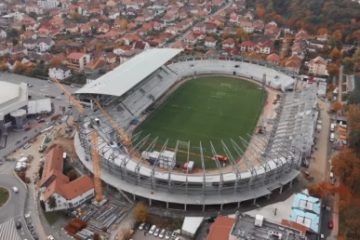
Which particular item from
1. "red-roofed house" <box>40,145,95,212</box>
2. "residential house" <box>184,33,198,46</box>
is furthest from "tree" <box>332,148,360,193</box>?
"residential house" <box>184,33,198,46</box>

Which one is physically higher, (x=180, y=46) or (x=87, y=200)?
(x=180, y=46)

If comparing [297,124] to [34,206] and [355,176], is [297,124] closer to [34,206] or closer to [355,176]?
[355,176]

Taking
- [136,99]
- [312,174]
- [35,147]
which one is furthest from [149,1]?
[312,174]

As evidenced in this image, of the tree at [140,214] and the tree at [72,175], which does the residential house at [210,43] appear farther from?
the tree at [140,214]

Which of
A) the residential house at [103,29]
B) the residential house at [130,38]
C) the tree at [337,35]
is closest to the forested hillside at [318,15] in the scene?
the tree at [337,35]

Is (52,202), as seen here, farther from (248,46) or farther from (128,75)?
(248,46)

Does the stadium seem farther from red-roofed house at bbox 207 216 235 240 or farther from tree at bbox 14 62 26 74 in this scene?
tree at bbox 14 62 26 74
